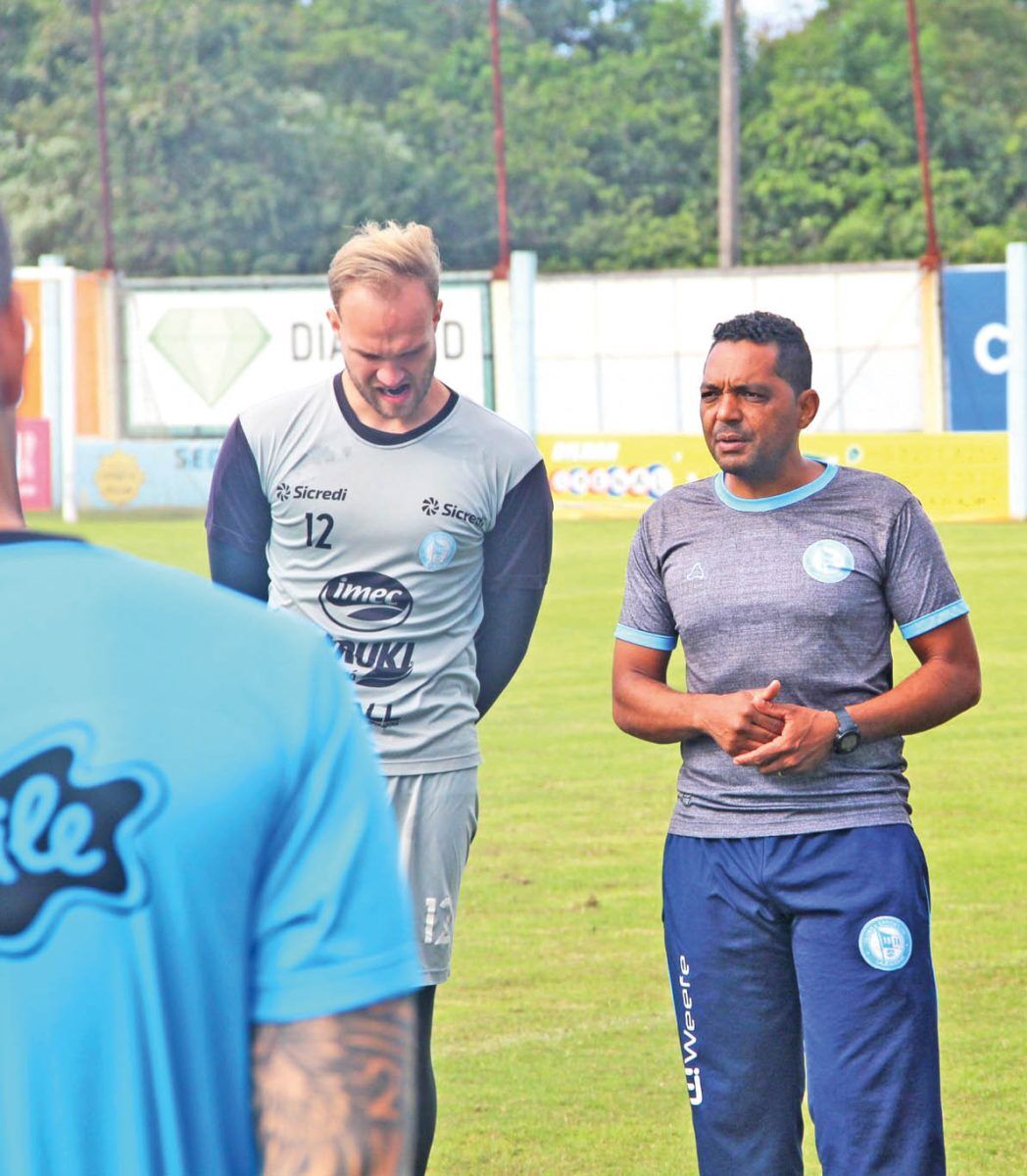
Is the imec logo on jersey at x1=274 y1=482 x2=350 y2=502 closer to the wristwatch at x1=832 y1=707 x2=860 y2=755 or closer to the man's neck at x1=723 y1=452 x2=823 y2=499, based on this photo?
the man's neck at x1=723 y1=452 x2=823 y2=499

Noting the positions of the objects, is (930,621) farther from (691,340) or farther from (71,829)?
(691,340)

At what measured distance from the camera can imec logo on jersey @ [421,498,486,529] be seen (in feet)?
16.0

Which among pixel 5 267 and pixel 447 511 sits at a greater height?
pixel 5 267

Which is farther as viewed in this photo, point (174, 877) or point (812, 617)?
point (812, 617)

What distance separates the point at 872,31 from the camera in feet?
224

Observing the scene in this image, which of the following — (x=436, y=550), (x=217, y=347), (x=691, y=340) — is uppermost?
(x=217, y=347)

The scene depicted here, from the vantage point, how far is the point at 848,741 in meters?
4.23

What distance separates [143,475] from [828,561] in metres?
35.3

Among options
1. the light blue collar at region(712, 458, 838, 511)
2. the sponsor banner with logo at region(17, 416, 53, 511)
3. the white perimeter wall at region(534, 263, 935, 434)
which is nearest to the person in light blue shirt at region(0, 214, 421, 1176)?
the light blue collar at region(712, 458, 838, 511)

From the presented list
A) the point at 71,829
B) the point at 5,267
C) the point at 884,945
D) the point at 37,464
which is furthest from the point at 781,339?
the point at 37,464

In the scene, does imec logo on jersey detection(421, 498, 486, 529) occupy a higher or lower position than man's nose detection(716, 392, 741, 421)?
lower

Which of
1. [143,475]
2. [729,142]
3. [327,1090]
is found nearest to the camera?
[327,1090]

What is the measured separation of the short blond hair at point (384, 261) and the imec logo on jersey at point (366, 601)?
0.64m

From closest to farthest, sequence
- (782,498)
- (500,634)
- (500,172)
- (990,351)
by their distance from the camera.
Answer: (782,498)
(500,634)
(990,351)
(500,172)
